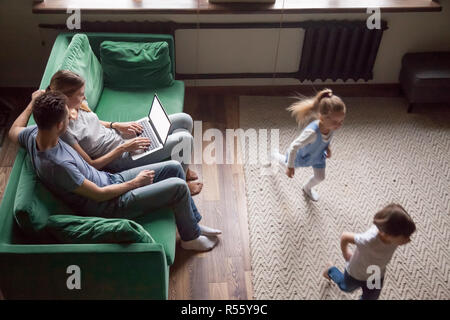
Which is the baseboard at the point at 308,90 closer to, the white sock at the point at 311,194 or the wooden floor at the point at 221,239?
the wooden floor at the point at 221,239

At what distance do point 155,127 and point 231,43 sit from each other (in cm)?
119

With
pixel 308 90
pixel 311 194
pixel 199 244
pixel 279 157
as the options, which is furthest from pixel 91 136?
pixel 308 90

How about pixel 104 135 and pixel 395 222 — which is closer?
pixel 395 222

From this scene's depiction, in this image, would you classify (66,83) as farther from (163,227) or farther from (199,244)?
(199,244)

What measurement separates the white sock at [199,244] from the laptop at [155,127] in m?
0.55

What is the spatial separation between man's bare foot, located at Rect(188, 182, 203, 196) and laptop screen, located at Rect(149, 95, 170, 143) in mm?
462

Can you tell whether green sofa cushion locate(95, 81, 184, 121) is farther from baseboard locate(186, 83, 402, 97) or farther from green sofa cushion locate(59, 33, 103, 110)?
baseboard locate(186, 83, 402, 97)

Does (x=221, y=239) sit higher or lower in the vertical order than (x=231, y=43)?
lower

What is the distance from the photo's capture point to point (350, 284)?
226 cm

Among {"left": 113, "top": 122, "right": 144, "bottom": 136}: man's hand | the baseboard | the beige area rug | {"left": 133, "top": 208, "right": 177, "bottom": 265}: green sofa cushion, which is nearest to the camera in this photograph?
{"left": 133, "top": 208, "right": 177, "bottom": 265}: green sofa cushion

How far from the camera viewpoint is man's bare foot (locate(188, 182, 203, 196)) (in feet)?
9.83

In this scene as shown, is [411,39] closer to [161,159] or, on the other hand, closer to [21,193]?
[161,159]
